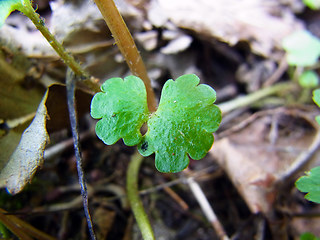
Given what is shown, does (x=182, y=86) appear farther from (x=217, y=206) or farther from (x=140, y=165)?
(x=217, y=206)

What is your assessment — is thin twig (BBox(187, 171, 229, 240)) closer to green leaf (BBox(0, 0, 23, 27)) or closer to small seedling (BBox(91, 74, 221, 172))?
small seedling (BBox(91, 74, 221, 172))

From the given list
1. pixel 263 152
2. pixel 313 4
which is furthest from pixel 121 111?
pixel 313 4

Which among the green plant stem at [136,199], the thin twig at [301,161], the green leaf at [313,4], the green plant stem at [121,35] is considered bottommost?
the thin twig at [301,161]

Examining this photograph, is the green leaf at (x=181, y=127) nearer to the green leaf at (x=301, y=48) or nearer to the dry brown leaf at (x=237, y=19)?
the dry brown leaf at (x=237, y=19)

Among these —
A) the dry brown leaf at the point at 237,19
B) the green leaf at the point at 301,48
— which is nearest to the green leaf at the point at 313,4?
the dry brown leaf at the point at 237,19

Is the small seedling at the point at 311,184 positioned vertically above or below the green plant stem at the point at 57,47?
below

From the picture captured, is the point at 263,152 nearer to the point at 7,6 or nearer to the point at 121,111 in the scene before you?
the point at 121,111

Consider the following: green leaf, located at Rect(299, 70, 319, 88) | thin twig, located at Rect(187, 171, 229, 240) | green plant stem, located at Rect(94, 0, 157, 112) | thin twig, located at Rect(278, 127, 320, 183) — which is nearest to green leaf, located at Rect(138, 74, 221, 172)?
green plant stem, located at Rect(94, 0, 157, 112)
